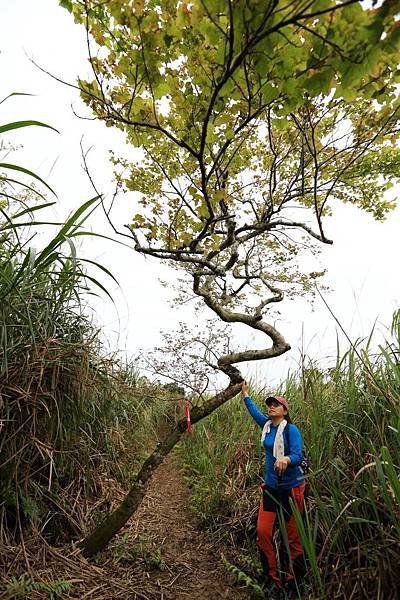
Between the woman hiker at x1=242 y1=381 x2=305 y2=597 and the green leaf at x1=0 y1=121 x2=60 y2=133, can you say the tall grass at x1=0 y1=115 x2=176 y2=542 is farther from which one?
the woman hiker at x1=242 y1=381 x2=305 y2=597

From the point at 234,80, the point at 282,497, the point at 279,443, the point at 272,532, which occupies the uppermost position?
the point at 234,80

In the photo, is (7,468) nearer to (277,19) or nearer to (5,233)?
(5,233)

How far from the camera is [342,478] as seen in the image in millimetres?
2791

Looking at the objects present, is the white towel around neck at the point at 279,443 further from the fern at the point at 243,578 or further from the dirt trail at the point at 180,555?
the dirt trail at the point at 180,555

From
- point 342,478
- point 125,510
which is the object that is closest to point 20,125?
point 125,510

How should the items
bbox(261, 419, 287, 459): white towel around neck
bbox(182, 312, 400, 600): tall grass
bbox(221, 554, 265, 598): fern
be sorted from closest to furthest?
bbox(182, 312, 400, 600): tall grass → bbox(221, 554, 265, 598): fern → bbox(261, 419, 287, 459): white towel around neck

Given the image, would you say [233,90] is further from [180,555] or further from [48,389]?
[180,555]

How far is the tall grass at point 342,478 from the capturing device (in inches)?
80.7

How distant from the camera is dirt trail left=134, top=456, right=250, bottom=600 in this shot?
3.00 metres

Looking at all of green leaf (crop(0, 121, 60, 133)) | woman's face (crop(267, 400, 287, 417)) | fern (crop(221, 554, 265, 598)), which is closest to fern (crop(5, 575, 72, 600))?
fern (crop(221, 554, 265, 598))

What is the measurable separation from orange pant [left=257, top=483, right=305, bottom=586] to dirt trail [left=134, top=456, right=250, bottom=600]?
0.98 ft

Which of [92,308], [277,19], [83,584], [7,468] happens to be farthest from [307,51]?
[83,584]

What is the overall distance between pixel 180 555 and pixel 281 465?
4.98 feet

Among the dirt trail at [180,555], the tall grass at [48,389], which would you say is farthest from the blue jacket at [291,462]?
the tall grass at [48,389]
